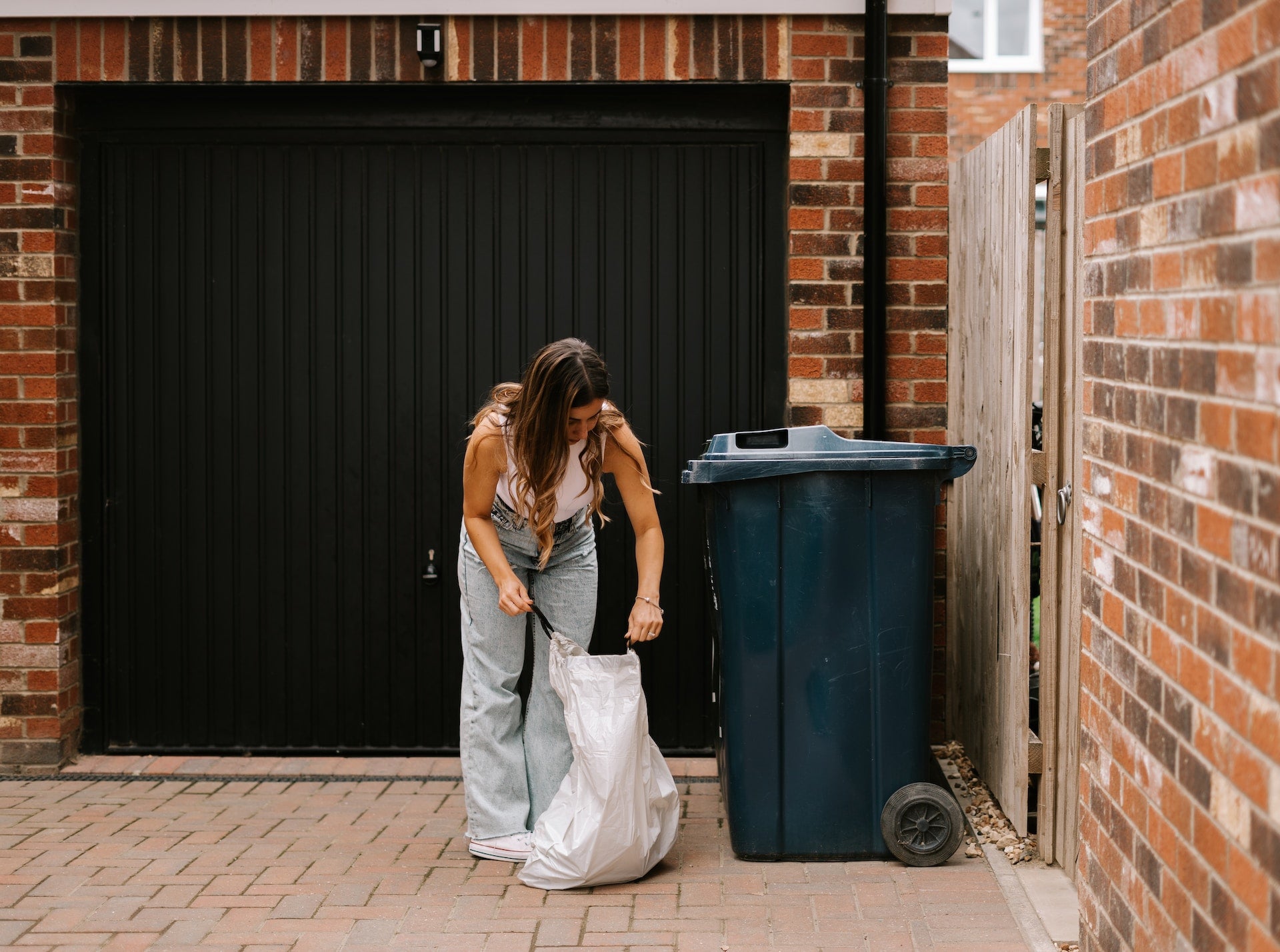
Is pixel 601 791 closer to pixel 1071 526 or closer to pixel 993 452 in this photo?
pixel 1071 526

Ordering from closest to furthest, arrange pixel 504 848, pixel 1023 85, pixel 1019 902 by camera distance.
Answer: pixel 1019 902 → pixel 504 848 → pixel 1023 85

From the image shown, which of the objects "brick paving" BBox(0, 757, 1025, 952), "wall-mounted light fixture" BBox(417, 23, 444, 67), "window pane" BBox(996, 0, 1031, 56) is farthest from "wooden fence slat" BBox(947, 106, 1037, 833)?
"window pane" BBox(996, 0, 1031, 56)

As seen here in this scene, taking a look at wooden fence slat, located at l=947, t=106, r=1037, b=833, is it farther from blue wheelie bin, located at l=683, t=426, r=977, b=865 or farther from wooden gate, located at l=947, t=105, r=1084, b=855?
blue wheelie bin, located at l=683, t=426, r=977, b=865

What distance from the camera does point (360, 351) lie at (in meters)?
5.27

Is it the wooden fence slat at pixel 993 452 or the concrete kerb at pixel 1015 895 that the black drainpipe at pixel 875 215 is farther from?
the concrete kerb at pixel 1015 895

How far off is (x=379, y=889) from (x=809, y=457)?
1725mm

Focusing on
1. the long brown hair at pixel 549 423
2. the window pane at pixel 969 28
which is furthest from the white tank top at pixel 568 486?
the window pane at pixel 969 28

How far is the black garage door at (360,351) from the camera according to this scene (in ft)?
17.0

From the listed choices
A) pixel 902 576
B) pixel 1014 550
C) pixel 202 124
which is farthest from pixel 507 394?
pixel 202 124

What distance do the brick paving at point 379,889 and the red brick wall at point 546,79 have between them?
0.98 metres

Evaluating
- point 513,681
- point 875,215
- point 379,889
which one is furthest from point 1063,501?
point 379,889

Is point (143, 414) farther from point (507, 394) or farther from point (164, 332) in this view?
point (507, 394)

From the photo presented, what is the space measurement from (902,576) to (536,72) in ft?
7.18

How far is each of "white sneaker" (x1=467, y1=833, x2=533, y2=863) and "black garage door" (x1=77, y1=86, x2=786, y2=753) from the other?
113cm
